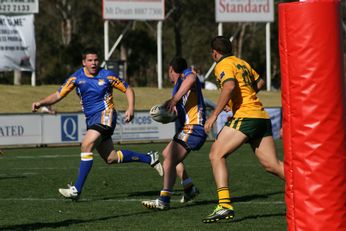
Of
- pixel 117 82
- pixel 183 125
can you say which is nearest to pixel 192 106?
pixel 183 125

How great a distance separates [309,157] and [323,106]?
292 millimetres

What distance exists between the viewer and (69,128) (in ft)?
94.3

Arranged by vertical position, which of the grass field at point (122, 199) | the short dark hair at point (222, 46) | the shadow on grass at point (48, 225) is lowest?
the grass field at point (122, 199)

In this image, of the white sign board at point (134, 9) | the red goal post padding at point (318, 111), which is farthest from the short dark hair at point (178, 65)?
the white sign board at point (134, 9)

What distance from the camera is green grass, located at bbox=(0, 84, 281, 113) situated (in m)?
37.7

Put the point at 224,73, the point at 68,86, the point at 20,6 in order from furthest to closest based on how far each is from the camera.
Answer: the point at 20,6 → the point at 68,86 → the point at 224,73

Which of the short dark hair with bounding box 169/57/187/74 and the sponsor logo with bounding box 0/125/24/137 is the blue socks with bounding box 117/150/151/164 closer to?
the short dark hair with bounding box 169/57/187/74

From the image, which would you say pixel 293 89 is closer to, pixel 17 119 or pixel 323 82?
pixel 323 82

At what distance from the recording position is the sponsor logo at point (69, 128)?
28594mm

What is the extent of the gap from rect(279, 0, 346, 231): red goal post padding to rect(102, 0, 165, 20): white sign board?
36434 mm

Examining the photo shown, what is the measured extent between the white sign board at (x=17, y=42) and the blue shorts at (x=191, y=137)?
2849cm

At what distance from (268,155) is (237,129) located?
0.41m

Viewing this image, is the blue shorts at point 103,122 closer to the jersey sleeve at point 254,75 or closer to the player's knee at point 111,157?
the player's knee at point 111,157

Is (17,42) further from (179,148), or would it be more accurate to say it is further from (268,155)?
(268,155)
